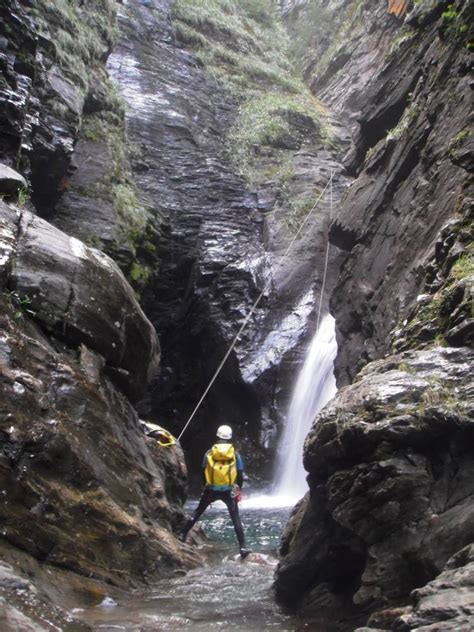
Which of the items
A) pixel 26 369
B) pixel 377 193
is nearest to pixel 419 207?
pixel 377 193

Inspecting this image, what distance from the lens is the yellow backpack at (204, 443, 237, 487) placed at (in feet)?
28.8

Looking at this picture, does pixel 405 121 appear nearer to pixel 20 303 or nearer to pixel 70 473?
pixel 20 303

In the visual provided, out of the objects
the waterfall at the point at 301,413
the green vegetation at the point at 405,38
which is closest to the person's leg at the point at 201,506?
the waterfall at the point at 301,413

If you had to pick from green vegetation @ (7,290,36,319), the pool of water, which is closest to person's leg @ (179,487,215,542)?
the pool of water

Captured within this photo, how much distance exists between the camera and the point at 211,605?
6035 mm

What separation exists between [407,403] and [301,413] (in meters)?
12.0

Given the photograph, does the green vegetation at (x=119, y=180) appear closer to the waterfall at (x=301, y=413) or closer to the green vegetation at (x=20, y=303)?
the waterfall at (x=301, y=413)

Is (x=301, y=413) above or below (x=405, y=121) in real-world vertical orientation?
below

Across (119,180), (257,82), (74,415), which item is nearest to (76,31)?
(119,180)

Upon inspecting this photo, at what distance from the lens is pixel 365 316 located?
1227 centimetres

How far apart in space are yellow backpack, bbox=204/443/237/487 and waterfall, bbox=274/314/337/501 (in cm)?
748

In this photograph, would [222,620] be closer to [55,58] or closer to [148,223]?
[148,223]

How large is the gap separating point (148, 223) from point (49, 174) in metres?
4.07

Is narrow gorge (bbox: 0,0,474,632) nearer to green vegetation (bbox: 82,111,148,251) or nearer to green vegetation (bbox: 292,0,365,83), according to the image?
green vegetation (bbox: 82,111,148,251)
